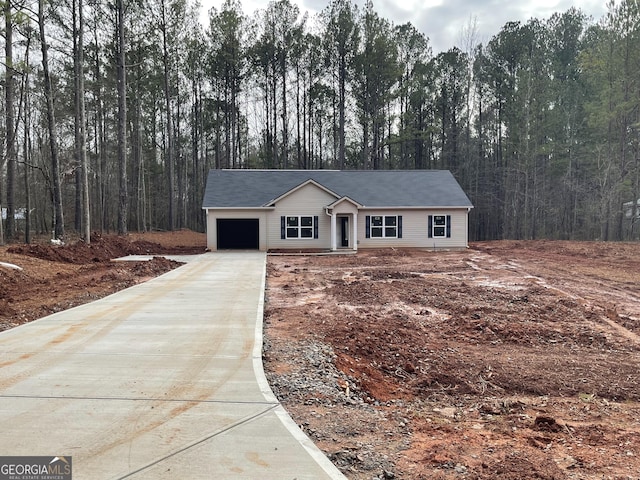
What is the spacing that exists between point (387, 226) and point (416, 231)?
1.65m

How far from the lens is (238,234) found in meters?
27.3

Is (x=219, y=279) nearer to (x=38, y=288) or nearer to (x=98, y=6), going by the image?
(x=38, y=288)

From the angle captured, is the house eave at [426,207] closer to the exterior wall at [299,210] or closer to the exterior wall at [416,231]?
the exterior wall at [416,231]

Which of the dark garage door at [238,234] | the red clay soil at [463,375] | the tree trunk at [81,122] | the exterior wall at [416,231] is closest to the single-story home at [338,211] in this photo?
the exterior wall at [416,231]

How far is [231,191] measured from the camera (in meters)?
24.6

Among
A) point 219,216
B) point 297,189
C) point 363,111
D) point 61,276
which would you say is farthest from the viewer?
point 363,111

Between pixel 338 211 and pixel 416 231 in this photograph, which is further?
pixel 416 231

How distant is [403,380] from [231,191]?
20508 millimetres

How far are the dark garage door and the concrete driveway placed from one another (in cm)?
1928

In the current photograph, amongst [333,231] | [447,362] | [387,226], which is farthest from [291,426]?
[387,226]

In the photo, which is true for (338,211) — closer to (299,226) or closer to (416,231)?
(299,226)

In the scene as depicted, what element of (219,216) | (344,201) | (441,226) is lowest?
(441,226)

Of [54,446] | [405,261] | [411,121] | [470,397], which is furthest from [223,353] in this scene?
[411,121]

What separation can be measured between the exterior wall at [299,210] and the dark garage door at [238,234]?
3.19 m
